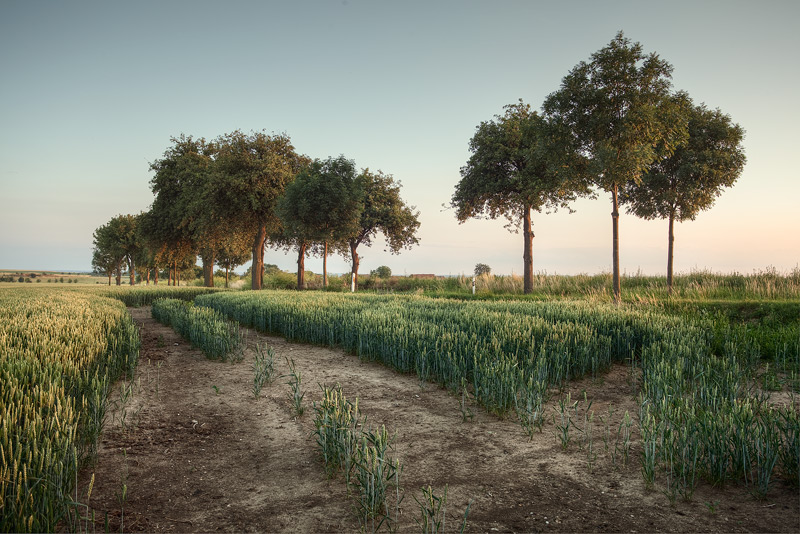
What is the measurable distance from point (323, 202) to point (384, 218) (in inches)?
487

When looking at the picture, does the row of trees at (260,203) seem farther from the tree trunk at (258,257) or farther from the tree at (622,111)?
the tree at (622,111)

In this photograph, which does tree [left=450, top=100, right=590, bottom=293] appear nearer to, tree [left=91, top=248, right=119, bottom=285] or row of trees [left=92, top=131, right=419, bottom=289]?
row of trees [left=92, top=131, right=419, bottom=289]

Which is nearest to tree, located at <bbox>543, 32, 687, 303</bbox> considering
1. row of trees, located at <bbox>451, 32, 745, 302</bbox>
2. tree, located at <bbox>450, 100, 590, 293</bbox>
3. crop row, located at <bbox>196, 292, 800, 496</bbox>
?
row of trees, located at <bbox>451, 32, 745, 302</bbox>

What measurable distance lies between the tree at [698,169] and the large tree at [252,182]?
23.0 meters

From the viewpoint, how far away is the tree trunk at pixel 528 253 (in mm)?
24984

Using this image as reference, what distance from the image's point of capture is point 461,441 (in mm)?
4641

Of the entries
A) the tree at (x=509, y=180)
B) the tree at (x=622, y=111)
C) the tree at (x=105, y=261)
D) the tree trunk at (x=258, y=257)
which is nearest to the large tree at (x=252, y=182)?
the tree trunk at (x=258, y=257)

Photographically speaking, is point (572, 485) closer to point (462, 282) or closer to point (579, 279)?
point (579, 279)

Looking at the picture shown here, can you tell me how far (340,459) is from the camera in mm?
3848

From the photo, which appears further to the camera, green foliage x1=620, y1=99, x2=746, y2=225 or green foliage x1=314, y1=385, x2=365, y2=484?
green foliage x1=620, y1=99, x2=746, y2=225

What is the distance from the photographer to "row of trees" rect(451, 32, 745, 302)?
17.2 m

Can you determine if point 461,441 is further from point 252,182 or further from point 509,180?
point 252,182

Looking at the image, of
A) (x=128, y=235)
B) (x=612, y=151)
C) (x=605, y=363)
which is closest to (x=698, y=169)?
(x=612, y=151)

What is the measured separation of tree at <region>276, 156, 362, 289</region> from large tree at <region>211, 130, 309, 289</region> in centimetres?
226
